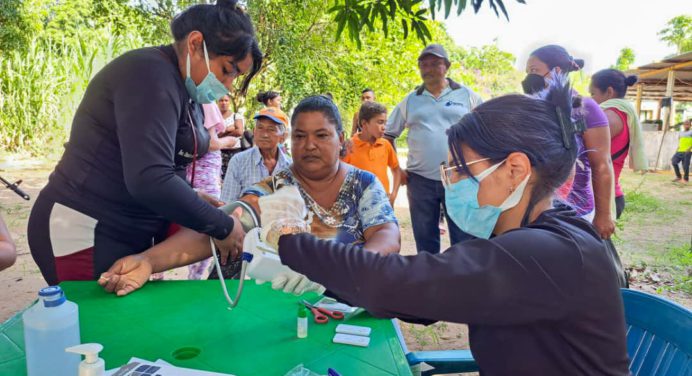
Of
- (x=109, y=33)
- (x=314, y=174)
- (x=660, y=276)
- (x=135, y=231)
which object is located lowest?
(x=660, y=276)

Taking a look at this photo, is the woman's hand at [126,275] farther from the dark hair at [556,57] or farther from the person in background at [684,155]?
the person in background at [684,155]

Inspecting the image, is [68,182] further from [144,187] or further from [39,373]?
[39,373]

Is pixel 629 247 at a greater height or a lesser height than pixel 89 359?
lesser

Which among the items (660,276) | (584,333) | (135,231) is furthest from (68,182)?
(660,276)

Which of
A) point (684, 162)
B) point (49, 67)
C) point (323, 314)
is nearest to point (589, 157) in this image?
point (323, 314)

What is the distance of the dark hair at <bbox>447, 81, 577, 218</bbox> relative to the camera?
106 cm

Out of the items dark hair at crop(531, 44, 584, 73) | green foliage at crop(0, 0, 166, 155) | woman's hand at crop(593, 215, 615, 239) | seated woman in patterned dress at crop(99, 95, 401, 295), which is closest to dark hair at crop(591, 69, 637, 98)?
dark hair at crop(531, 44, 584, 73)

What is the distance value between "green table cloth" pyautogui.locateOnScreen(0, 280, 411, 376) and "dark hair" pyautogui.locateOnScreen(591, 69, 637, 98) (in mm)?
2825

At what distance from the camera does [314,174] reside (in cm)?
212

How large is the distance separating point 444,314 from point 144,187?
1019 mm

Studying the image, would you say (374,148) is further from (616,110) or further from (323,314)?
(323,314)

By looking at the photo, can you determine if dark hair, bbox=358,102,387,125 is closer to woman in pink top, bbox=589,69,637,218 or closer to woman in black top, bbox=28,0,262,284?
woman in pink top, bbox=589,69,637,218

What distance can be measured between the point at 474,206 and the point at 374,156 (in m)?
3.10

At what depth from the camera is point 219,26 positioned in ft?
5.30
